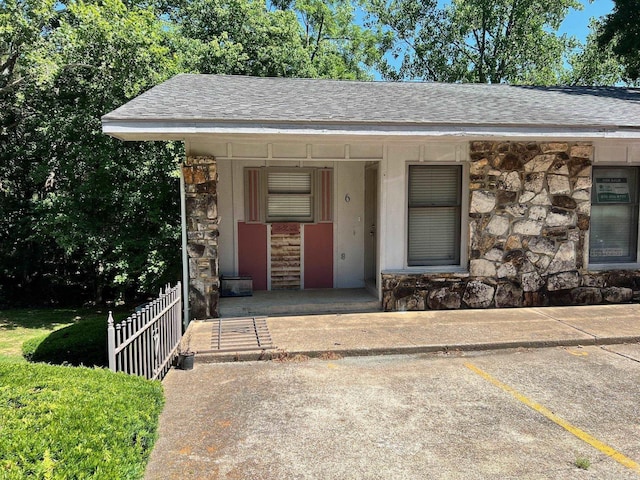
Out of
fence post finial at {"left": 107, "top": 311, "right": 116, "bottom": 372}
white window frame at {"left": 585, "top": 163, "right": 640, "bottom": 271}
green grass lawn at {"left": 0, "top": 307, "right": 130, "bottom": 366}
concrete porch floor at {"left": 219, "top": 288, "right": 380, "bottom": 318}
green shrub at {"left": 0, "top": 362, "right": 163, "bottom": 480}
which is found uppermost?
white window frame at {"left": 585, "top": 163, "right": 640, "bottom": 271}

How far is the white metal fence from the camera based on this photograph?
4406 mm

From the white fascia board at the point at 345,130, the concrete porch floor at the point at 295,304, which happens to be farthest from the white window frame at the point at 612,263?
the concrete porch floor at the point at 295,304

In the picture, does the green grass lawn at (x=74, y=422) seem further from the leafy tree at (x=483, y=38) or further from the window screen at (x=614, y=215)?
the leafy tree at (x=483, y=38)

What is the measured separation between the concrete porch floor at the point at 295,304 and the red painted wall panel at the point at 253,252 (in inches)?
22.3

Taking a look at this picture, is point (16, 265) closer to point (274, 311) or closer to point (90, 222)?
point (90, 222)

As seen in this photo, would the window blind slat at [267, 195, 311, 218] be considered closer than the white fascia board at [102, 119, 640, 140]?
No

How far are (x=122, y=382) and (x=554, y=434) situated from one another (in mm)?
3400

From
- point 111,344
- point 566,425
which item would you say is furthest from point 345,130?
point 566,425

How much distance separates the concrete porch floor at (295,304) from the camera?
314 inches

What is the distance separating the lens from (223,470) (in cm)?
349

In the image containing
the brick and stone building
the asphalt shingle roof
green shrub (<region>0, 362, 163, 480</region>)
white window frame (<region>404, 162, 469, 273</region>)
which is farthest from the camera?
white window frame (<region>404, 162, 469, 273</region>)

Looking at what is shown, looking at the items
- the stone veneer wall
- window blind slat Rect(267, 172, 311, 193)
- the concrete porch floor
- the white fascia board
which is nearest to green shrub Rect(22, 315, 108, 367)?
the concrete porch floor

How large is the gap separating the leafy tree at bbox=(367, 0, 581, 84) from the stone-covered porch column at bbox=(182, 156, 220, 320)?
18.9 m

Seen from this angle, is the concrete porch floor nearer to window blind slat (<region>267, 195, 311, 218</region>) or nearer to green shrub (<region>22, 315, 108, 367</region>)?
window blind slat (<region>267, 195, 311, 218</region>)
